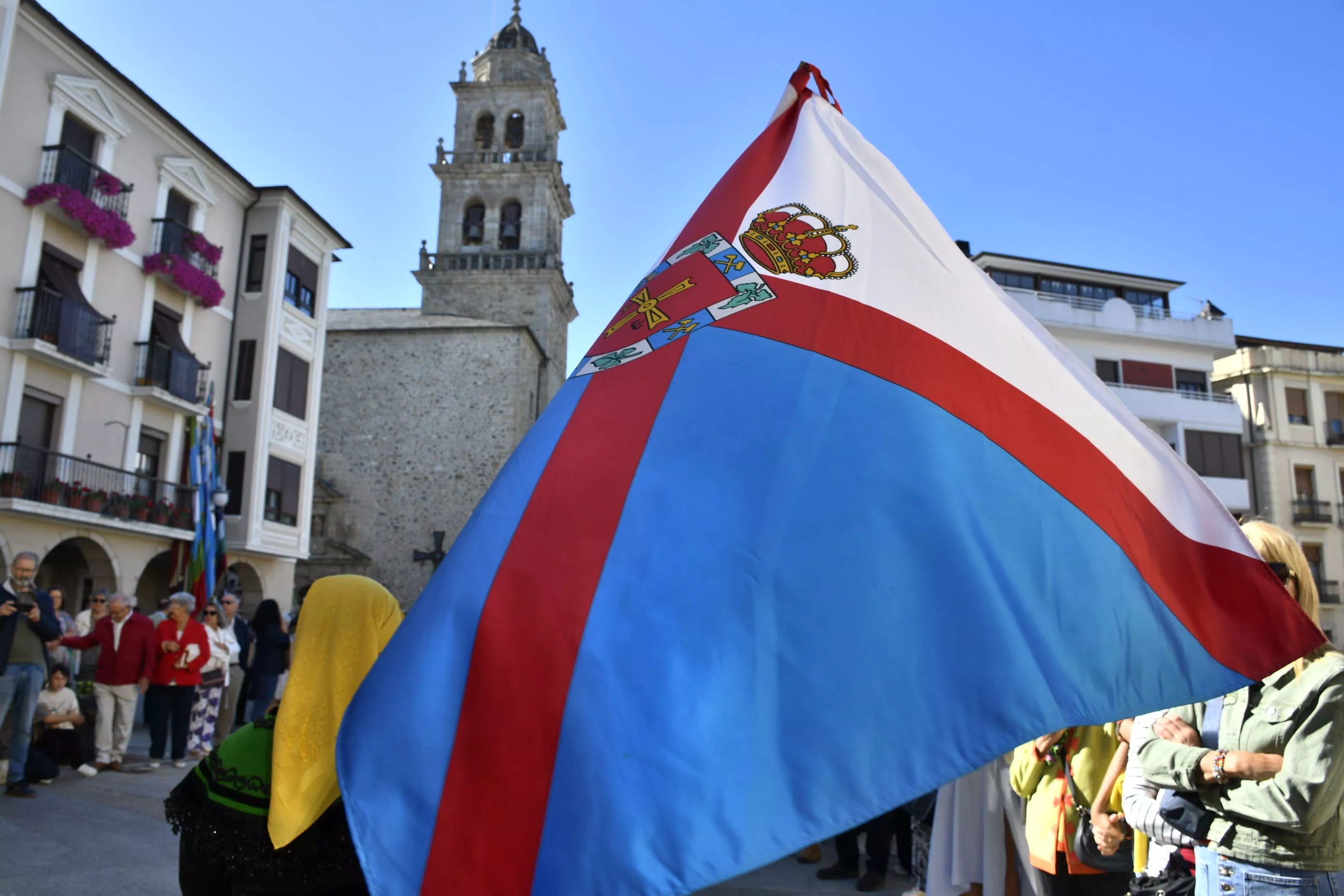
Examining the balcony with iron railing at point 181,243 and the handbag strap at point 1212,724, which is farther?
the balcony with iron railing at point 181,243

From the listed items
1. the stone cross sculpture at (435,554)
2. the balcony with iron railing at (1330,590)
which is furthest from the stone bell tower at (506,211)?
the balcony with iron railing at (1330,590)

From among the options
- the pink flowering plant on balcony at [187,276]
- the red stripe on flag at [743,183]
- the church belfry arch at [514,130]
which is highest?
the church belfry arch at [514,130]

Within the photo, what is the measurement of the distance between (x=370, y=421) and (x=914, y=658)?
36.7 metres

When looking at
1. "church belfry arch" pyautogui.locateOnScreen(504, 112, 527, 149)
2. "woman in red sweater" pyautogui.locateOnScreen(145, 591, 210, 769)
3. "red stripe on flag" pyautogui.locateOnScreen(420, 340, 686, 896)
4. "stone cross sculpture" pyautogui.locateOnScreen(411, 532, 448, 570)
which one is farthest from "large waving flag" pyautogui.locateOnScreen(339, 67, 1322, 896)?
"church belfry arch" pyautogui.locateOnScreen(504, 112, 527, 149)

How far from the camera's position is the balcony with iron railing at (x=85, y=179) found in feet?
58.9

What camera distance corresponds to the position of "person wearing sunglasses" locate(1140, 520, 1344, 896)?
247 cm

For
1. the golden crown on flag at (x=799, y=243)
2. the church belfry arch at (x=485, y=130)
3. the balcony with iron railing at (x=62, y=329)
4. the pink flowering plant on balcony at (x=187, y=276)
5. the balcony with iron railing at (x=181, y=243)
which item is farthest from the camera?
the church belfry arch at (x=485, y=130)

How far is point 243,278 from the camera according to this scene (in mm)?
23922

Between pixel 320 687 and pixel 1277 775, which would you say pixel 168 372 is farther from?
pixel 1277 775

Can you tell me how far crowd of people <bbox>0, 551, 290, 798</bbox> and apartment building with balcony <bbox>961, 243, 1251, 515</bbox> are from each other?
23879 mm

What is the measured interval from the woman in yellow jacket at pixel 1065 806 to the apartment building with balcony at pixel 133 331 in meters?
15.2

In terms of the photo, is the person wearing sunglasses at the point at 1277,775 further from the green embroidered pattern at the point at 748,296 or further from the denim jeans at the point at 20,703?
the denim jeans at the point at 20,703

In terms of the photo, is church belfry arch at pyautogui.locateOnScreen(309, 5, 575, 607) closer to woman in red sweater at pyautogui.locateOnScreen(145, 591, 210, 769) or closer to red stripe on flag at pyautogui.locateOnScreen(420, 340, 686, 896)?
woman in red sweater at pyautogui.locateOnScreen(145, 591, 210, 769)

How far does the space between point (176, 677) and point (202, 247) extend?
15.3m
